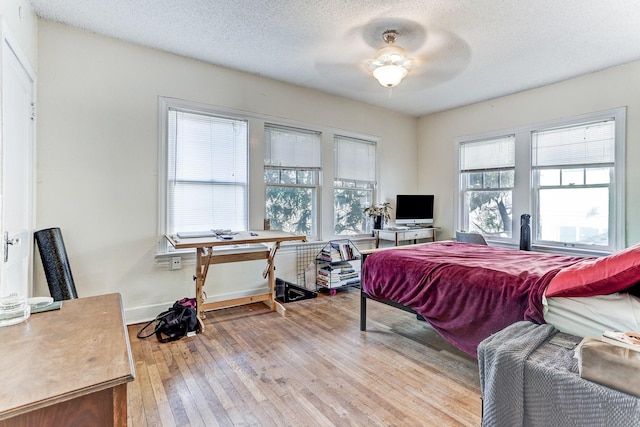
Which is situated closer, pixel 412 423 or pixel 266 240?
pixel 412 423

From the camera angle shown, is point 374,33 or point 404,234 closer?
point 374,33

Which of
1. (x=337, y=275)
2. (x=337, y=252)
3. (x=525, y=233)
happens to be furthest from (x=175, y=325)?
(x=525, y=233)

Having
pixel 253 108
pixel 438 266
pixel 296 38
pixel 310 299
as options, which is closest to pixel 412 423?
Result: pixel 438 266

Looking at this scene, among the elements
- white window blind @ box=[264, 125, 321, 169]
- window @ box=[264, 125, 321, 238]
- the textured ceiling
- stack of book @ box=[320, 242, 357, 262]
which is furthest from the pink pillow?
white window blind @ box=[264, 125, 321, 169]

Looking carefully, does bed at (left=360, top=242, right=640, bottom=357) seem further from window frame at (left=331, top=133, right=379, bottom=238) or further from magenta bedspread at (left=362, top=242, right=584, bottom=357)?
window frame at (left=331, top=133, right=379, bottom=238)

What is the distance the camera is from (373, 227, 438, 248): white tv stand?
15.2 ft

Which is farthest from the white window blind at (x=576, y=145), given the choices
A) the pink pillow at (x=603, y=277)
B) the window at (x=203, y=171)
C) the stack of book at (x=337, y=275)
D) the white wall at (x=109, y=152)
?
the white wall at (x=109, y=152)

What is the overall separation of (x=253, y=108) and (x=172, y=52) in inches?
38.3

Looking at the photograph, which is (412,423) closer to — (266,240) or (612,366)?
(612,366)

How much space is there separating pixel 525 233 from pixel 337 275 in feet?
8.05

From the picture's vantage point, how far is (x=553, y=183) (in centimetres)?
406

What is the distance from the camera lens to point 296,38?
2.94 metres

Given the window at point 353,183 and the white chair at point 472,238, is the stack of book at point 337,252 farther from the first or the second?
the white chair at point 472,238

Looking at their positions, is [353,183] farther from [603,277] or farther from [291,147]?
[603,277]
